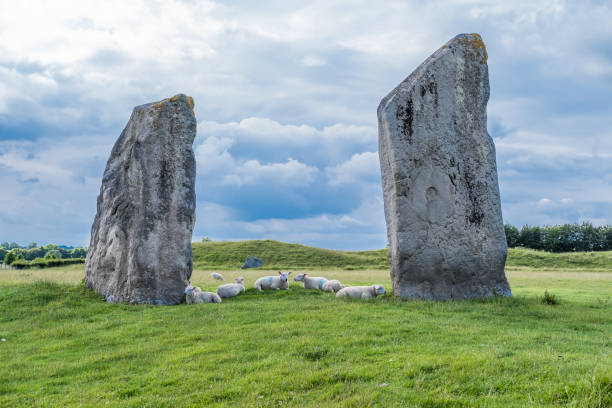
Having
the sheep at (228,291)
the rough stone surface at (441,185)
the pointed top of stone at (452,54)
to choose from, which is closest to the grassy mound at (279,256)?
the sheep at (228,291)

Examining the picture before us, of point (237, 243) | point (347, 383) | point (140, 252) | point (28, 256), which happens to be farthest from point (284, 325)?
point (28, 256)

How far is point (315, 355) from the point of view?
938 centimetres

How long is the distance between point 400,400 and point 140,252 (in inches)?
536

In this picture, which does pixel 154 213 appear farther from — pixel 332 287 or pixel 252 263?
pixel 252 263

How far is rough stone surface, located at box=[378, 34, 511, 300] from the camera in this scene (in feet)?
55.0

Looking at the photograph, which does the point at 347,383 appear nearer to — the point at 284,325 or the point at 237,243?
the point at 284,325

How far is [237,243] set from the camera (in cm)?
6512

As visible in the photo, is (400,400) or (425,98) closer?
(400,400)

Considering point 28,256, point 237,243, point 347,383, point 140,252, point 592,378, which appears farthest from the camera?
point 28,256

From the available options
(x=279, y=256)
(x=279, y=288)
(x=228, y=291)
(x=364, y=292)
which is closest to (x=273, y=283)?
(x=279, y=288)

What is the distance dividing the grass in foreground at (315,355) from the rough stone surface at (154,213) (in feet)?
6.24

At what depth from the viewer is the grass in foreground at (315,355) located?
7246mm

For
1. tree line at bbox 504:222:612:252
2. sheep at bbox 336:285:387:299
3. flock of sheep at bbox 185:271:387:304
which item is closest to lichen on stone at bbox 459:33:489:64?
sheep at bbox 336:285:387:299

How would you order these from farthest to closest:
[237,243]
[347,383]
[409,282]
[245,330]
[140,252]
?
[237,243], [140,252], [409,282], [245,330], [347,383]
